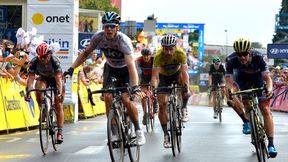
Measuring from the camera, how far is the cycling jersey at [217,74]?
880 inches

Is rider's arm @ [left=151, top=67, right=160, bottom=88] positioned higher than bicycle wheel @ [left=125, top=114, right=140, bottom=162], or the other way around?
rider's arm @ [left=151, top=67, right=160, bottom=88]

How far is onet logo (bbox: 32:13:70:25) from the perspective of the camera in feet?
68.7

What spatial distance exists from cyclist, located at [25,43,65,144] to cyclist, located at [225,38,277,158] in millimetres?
3197

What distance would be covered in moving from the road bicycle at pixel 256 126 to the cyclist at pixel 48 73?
3.74 meters

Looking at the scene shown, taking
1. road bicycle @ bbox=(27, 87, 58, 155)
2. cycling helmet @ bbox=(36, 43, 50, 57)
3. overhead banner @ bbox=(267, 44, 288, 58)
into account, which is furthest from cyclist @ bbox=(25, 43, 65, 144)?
overhead banner @ bbox=(267, 44, 288, 58)

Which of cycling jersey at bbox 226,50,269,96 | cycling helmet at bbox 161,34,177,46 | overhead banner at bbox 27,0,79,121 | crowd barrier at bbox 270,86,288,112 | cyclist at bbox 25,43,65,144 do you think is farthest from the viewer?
crowd barrier at bbox 270,86,288,112

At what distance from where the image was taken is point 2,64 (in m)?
18.4

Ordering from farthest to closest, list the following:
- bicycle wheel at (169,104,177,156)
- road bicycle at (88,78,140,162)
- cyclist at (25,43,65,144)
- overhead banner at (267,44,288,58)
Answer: overhead banner at (267,44,288,58) < cyclist at (25,43,65,144) < bicycle wheel at (169,104,177,156) < road bicycle at (88,78,140,162)

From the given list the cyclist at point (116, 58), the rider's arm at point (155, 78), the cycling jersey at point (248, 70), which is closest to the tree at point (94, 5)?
the rider's arm at point (155, 78)

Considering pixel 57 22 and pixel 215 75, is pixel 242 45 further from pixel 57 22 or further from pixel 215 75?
pixel 215 75

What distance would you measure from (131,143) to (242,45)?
86.8 inches

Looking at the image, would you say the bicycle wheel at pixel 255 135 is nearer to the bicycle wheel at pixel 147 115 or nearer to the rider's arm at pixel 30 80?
the rider's arm at pixel 30 80

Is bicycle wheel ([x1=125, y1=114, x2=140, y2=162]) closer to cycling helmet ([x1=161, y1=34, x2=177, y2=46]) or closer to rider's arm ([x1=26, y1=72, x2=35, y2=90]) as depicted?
cycling helmet ([x1=161, y1=34, x2=177, y2=46])

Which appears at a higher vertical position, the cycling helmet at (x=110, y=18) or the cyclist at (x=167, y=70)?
the cycling helmet at (x=110, y=18)
